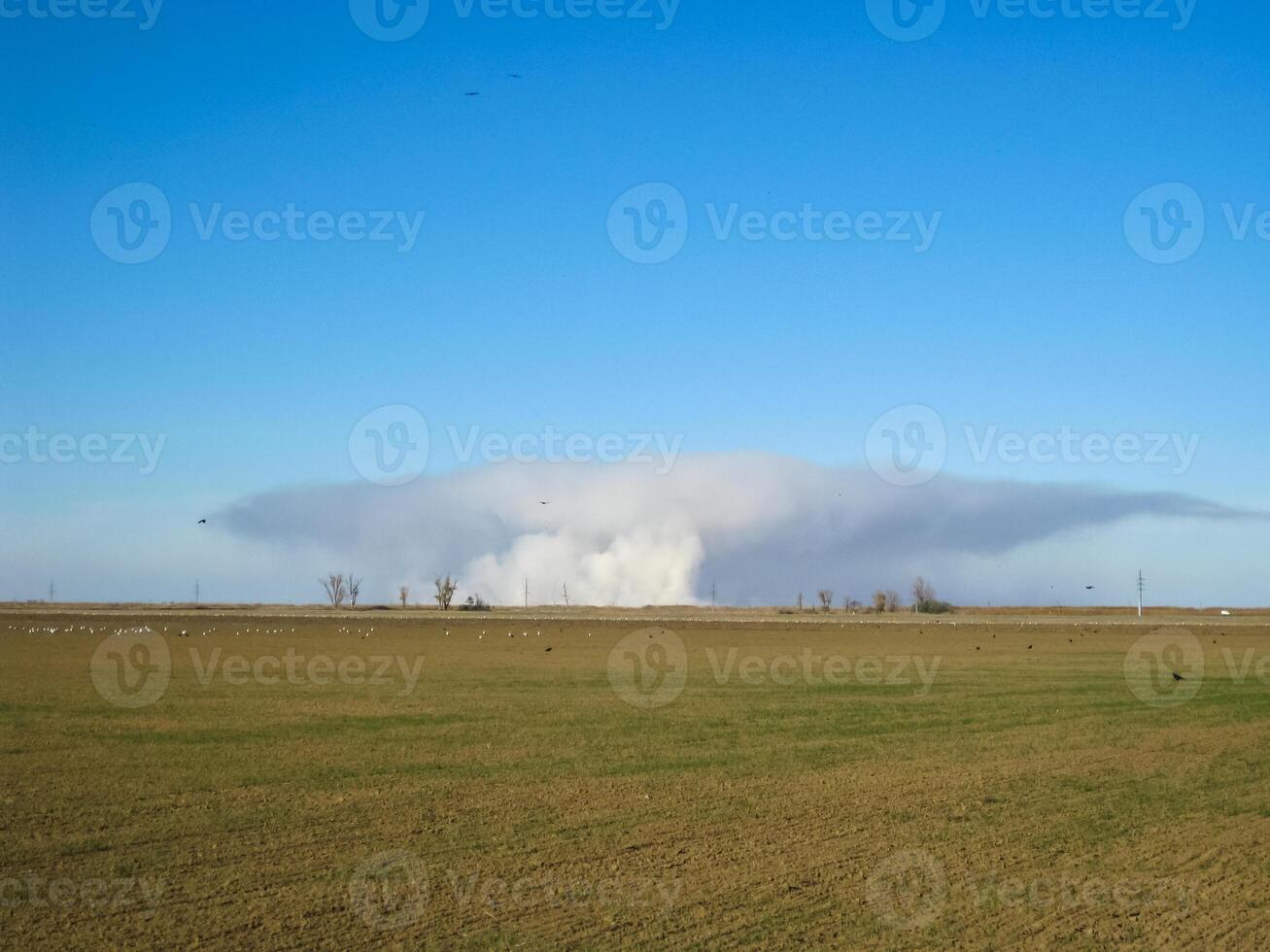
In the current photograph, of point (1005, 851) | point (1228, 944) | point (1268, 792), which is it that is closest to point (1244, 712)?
point (1268, 792)

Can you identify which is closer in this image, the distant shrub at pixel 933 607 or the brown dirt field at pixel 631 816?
the brown dirt field at pixel 631 816

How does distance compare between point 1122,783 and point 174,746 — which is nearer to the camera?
point 1122,783

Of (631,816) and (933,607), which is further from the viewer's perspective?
(933,607)

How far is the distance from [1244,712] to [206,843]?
76.1 feet

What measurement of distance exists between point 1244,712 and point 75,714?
25.5m

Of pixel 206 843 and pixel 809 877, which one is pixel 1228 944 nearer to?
pixel 809 877

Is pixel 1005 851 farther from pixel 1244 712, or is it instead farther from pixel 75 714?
pixel 75 714

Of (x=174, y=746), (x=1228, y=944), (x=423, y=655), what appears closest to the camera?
(x=1228, y=944)

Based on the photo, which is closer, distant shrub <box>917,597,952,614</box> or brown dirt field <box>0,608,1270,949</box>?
brown dirt field <box>0,608,1270,949</box>

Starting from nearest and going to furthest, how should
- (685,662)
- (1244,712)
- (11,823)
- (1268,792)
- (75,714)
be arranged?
(11,823)
(1268,792)
(75,714)
(1244,712)
(685,662)

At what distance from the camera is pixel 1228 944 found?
9.50 meters

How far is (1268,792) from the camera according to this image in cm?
1623

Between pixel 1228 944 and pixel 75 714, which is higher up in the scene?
pixel 75 714

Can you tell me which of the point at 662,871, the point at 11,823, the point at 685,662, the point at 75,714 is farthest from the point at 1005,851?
the point at 685,662
